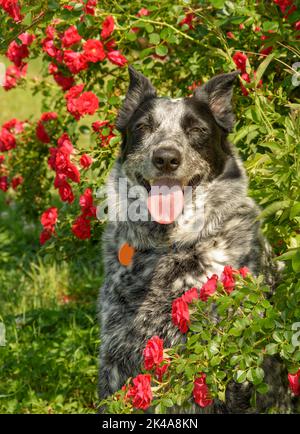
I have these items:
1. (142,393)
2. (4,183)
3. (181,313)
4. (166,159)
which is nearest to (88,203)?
(166,159)

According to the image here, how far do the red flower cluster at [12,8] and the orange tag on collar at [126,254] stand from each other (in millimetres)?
1266

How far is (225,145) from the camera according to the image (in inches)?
160

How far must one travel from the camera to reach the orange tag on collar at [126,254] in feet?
13.0

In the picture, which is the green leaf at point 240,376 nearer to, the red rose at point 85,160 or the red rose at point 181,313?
the red rose at point 181,313

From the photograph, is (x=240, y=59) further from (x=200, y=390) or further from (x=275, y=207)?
(x=200, y=390)

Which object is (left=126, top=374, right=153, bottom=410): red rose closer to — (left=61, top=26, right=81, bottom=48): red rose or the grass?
the grass

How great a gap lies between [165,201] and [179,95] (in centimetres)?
107

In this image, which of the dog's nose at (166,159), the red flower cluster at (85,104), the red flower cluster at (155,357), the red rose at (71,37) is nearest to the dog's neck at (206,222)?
the dog's nose at (166,159)

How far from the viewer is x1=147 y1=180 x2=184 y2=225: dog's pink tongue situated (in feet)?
12.6

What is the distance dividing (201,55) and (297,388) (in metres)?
2.15

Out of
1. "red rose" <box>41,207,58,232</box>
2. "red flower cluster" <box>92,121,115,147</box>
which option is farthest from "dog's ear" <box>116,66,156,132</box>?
"red rose" <box>41,207,58,232</box>

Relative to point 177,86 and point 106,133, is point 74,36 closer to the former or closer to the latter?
point 106,133

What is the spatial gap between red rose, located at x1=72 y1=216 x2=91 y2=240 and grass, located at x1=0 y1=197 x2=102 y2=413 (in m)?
0.74

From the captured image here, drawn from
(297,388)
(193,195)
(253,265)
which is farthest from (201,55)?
(297,388)
